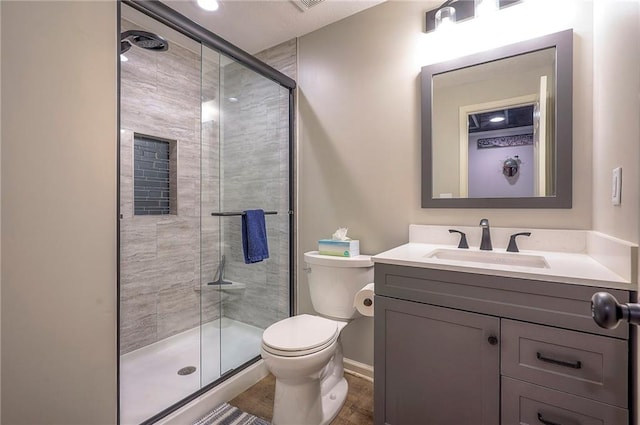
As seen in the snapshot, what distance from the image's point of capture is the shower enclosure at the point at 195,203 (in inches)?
82.0

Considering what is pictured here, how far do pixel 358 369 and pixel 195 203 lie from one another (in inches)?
72.0

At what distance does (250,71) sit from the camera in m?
2.04

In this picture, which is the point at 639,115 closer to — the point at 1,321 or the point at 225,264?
the point at 1,321

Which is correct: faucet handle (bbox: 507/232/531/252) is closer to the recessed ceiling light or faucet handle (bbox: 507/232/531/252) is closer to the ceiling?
the ceiling

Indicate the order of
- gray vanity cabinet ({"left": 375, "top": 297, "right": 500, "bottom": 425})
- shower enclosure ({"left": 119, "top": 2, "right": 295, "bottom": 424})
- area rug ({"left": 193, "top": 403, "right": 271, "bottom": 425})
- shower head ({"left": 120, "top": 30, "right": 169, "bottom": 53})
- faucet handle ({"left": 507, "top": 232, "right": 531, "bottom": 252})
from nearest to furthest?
gray vanity cabinet ({"left": 375, "top": 297, "right": 500, "bottom": 425})
faucet handle ({"left": 507, "top": 232, "right": 531, "bottom": 252})
area rug ({"left": 193, "top": 403, "right": 271, "bottom": 425})
shower head ({"left": 120, "top": 30, "right": 169, "bottom": 53})
shower enclosure ({"left": 119, "top": 2, "right": 295, "bottom": 424})

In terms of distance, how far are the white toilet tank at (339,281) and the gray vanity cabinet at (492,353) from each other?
15.6 inches

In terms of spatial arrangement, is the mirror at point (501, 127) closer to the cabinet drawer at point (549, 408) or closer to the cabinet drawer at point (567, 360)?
the cabinet drawer at point (567, 360)

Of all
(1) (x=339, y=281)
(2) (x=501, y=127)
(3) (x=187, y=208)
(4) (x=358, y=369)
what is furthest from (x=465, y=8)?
(3) (x=187, y=208)

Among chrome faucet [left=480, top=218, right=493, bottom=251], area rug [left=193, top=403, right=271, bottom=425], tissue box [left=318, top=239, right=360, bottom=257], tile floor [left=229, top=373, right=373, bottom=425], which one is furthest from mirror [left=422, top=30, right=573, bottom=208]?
area rug [left=193, top=403, right=271, bottom=425]

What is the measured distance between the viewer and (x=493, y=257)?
1.42 metres

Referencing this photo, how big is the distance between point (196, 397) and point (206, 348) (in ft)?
1.85

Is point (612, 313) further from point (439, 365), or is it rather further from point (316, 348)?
point (316, 348)

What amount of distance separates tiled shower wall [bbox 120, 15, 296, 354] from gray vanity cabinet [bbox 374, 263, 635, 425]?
117cm

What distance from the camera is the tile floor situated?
1551mm
